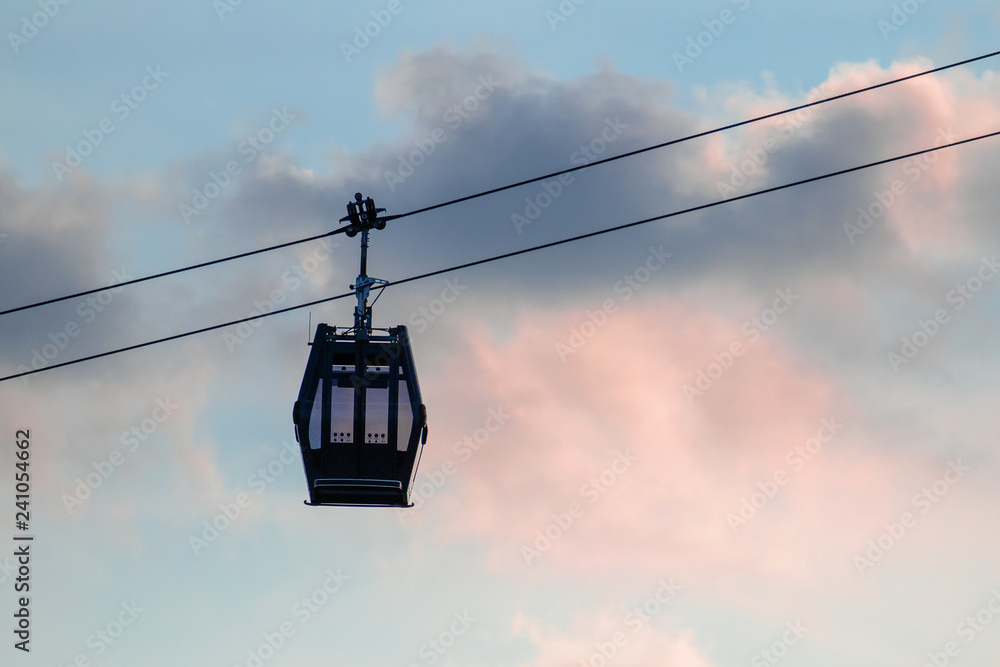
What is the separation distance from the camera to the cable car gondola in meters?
39.2

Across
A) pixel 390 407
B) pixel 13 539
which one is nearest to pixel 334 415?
pixel 390 407

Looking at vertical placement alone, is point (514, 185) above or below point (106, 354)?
above

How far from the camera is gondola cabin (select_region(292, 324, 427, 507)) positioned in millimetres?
39406

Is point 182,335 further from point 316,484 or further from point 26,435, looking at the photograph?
point 26,435

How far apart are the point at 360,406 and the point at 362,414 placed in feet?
0.67

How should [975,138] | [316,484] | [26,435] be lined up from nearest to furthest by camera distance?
[975,138], [316,484], [26,435]

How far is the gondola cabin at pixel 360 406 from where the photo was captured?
39.4m

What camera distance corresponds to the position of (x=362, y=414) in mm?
40031

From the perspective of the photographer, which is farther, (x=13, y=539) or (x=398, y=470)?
(x=13, y=539)

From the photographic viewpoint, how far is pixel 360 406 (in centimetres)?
4006

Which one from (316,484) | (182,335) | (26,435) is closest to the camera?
(182,335)

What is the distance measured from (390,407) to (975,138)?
15450 mm

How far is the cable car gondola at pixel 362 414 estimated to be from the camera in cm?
3916

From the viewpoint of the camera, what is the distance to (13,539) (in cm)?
4647
